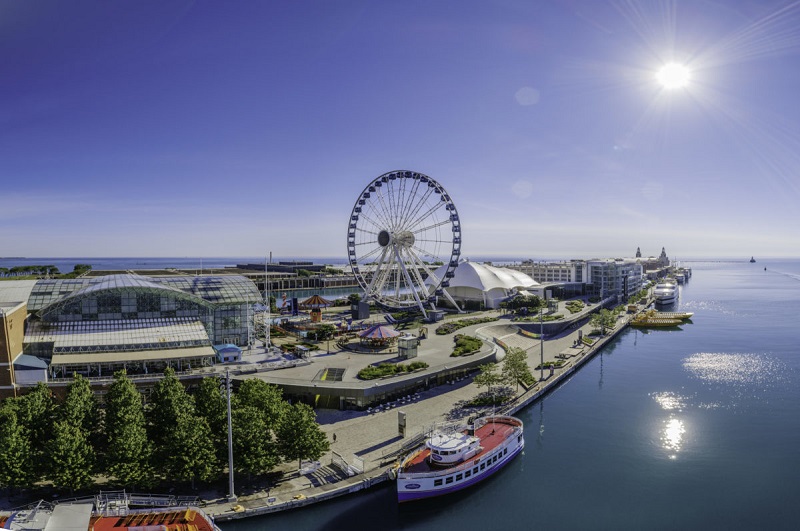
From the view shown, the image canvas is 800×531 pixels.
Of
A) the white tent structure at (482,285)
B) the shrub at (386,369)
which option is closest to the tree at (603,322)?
the white tent structure at (482,285)

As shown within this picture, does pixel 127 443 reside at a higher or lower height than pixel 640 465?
higher

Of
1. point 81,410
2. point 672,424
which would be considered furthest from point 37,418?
point 672,424

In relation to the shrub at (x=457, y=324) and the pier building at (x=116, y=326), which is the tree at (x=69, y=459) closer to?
the pier building at (x=116, y=326)

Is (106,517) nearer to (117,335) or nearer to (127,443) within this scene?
(127,443)

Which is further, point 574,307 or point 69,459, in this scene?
point 574,307

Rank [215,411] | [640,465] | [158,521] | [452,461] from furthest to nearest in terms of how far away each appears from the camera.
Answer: [640,465], [452,461], [215,411], [158,521]

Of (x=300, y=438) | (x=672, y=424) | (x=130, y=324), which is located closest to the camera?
(x=300, y=438)

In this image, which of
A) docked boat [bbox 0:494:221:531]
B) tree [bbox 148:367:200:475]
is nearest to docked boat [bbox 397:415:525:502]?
docked boat [bbox 0:494:221:531]

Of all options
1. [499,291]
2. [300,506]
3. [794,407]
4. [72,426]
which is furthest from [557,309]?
[72,426]

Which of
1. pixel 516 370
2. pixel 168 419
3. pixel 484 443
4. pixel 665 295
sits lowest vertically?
pixel 484 443
